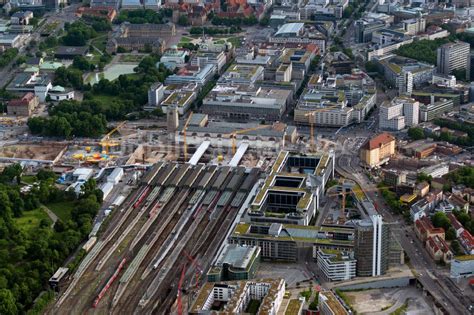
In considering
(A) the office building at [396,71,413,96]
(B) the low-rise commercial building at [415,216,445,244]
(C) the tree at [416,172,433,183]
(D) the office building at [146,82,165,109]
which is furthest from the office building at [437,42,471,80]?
(B) the low-rise commercial building at [415,216,445,244]

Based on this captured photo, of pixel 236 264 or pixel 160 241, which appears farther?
pixel 160 241

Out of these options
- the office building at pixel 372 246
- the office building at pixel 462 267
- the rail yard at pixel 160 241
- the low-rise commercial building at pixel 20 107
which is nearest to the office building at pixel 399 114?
the rail yard at pixel 160 241

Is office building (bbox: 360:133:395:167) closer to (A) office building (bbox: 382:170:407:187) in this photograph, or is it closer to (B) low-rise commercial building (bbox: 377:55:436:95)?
(A) office building (bbox: 382:170:407:187)

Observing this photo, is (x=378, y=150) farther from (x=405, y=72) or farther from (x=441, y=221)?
(x=405, y=72)

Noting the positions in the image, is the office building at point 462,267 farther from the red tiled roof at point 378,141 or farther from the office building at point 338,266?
the red tiled roof at point 378,141

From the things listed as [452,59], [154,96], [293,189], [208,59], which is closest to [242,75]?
[208,59]

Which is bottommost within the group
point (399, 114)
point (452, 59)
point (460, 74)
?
point (399, 114)

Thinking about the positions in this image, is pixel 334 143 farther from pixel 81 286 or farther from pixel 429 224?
pixel 81 286

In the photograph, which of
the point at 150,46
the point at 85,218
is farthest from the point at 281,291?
the point at 150,46
